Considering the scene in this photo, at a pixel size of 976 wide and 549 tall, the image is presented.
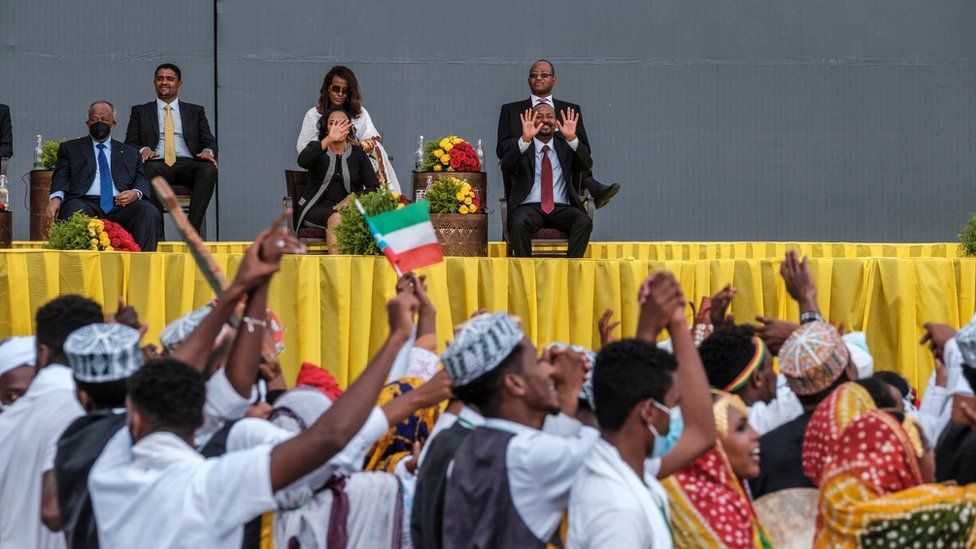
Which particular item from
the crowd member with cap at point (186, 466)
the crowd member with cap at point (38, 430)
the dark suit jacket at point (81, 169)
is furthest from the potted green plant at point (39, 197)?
the crowd member with cap at point (186, 466)

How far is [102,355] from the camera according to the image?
3025 millimetres

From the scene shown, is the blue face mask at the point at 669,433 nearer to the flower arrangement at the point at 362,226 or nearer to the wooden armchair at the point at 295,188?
the flower arrangement at the point at 362,226

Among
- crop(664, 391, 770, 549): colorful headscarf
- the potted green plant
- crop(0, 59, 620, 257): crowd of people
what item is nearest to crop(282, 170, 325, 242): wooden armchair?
crop(0, 59, 620, 257): crowd of people

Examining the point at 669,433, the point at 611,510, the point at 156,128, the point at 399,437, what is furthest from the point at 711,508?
the point at 156,128

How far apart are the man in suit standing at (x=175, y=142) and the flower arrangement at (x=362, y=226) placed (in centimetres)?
257

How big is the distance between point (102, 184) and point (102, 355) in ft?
20.7

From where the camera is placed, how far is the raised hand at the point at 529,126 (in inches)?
336

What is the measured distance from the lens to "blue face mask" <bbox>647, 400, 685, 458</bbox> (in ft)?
9.88

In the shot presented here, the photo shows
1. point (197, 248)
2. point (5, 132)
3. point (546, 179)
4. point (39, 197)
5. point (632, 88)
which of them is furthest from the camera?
point (632, 88)

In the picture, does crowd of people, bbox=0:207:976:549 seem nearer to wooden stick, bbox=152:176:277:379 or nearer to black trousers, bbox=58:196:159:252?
wooden stick, bbox=152:176:277:379

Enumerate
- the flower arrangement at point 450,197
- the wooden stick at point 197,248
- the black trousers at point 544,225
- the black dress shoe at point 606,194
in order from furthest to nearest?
the black dress shoe at point 606,194
the black trousers at point 544,225
the flower arrangement at point 450,197
the wooden stick at point 197,248

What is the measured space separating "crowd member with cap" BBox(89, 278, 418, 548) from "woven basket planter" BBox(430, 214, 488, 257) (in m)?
5.05

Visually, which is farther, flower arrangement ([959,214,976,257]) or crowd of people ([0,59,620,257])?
crowd of people ([0,59,620,257])

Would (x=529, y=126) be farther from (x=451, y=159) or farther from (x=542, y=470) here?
(x=542, y=470)
